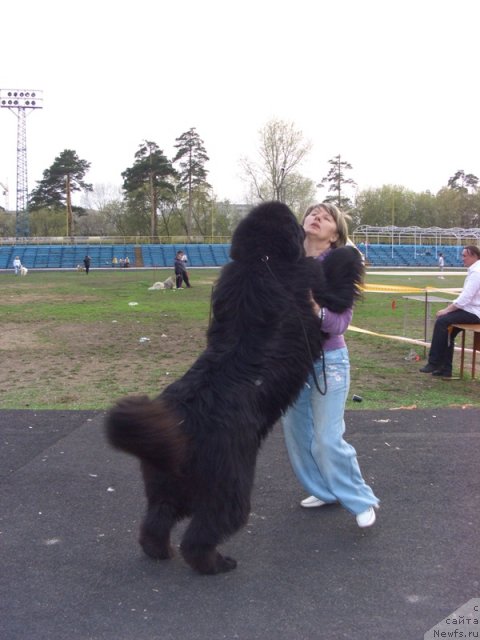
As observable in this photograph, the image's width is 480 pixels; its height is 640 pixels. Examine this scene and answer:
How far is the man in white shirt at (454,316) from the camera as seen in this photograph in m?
8.53

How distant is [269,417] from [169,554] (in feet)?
3.32

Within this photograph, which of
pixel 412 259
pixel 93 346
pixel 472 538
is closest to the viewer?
pixel 472 538

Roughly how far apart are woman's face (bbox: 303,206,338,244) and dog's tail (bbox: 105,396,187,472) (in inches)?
60.4

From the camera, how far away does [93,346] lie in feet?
41.0

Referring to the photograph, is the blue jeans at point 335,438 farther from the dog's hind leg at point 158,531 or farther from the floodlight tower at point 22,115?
the floodlight tower at point 22,115

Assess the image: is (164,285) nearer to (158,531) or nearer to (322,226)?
(322,226)

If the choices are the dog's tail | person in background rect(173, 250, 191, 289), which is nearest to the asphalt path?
the dog's tail

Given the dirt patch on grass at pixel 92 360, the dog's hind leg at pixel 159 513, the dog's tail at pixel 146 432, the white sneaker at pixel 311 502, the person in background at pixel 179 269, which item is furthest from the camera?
the person in background at pixel 179 269

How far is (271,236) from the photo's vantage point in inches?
128

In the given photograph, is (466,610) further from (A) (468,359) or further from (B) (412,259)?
(B) (412,259)

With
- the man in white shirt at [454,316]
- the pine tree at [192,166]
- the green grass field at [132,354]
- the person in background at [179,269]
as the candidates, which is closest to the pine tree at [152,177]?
the pine tree at [192,166]

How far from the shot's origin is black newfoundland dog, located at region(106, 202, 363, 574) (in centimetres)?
312

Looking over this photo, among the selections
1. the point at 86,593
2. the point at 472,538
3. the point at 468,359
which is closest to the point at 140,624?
the point at 86,593

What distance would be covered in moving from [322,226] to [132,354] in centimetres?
819
